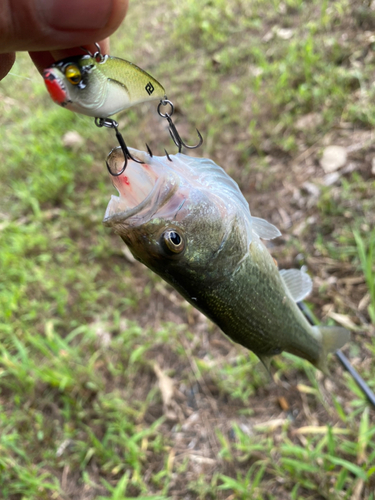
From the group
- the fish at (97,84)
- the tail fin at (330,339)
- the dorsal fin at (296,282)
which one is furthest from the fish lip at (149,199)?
the tail fin at (330,339)

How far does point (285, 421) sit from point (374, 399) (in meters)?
0.75

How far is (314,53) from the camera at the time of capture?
4379 millimetres

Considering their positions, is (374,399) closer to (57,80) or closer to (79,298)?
(57,80)

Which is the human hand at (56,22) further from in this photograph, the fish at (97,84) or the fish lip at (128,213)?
the fish lip at (128,213)

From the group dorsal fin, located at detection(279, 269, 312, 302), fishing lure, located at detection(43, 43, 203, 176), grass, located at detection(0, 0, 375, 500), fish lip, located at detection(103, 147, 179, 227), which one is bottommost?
grass, located at detection(0, 0, 375, 500)

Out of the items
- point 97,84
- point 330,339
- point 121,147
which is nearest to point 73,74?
point 97,84

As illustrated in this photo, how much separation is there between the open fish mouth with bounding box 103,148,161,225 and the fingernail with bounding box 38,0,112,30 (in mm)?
492

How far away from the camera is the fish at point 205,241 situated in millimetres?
1335

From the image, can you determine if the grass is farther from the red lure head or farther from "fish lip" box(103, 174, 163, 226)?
"fish lip" box(103, 174, 163, 226)

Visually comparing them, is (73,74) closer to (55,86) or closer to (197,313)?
(55,86)

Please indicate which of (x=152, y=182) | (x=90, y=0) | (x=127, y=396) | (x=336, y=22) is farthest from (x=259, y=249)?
(x=336, y=22)

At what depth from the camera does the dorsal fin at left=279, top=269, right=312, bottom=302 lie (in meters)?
1.88

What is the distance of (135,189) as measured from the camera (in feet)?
4.49

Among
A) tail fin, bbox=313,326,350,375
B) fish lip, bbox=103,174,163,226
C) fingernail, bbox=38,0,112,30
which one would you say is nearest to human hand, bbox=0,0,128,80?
fingernail, bbox=38,0,112,30
